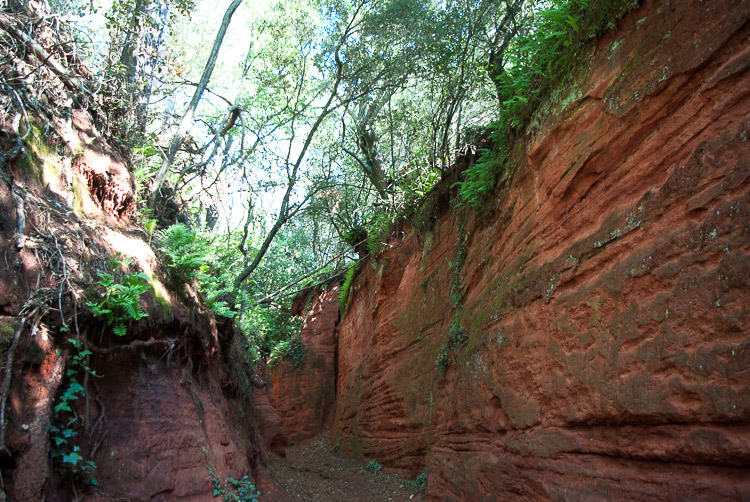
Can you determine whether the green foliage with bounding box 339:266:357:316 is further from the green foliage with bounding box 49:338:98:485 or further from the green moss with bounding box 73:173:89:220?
the green foliage with bounding box 49:338:98:485

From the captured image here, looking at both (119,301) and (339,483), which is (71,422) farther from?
(339,483)

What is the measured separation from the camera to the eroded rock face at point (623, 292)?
11.6 feet

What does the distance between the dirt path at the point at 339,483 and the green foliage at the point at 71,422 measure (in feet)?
15.2

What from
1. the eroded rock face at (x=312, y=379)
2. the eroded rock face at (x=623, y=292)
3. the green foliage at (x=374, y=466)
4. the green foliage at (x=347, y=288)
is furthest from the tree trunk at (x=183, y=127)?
the eroded rock face at (x=312, y=379)

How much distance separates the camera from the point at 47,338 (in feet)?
15.3

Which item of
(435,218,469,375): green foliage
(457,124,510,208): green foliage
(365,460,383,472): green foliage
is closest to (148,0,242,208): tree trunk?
(457,124,510,208): green foliage

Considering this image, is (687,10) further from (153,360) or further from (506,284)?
(153,360)

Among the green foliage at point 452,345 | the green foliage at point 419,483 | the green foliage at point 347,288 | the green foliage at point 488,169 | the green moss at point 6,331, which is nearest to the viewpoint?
the green moss at point 6,331

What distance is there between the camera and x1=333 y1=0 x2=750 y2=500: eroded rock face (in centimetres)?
354

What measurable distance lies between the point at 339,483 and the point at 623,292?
28.6 feet

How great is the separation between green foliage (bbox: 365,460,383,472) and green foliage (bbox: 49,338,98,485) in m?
8.20

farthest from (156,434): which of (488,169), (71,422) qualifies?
(488,169)

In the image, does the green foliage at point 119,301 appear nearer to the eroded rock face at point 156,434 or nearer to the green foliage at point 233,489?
the eroded rock face at point 156,434

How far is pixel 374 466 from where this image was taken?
39.2 feet
